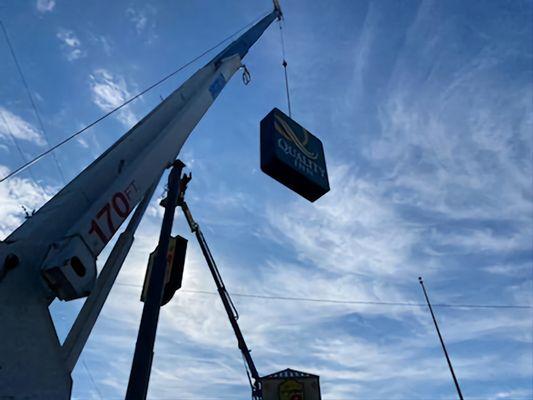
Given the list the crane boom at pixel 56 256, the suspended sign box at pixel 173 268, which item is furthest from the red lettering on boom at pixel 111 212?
the suspended sign box at pixel 173 268

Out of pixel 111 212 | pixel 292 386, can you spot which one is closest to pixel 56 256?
pixel 111 212

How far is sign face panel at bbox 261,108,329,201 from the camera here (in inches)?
412

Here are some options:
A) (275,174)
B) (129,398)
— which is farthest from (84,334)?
(275,174)

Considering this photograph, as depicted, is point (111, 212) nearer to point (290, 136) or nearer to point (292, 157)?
point (292, 157)

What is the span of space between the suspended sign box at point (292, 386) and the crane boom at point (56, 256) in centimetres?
1462

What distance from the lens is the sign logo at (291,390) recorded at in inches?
685

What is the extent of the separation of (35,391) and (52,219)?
2.09m

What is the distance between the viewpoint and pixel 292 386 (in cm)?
1758

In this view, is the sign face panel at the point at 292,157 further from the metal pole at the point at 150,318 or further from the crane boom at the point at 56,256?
the metal pole at the point at 150,318

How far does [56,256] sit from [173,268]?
11.8 meters

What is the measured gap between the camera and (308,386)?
17.6 metres

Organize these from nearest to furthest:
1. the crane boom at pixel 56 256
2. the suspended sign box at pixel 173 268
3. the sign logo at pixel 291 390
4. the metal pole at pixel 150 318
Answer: the crane boom at pixel 56 256, the metal pole at pixel 150 318, the suspended sign box at pixel 173 268, the sign logo at pixel 291 390

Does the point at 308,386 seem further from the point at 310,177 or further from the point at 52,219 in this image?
the point at 52,219

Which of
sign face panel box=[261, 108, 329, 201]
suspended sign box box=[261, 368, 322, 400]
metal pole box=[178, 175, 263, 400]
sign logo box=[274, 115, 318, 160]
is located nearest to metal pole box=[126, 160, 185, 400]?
sign face panel box=[261, 108, 329, 201]
